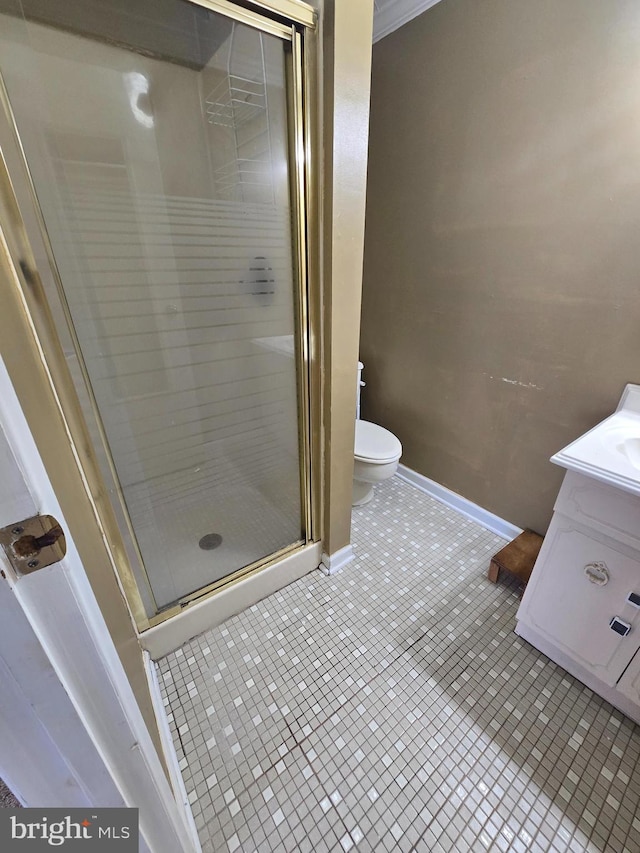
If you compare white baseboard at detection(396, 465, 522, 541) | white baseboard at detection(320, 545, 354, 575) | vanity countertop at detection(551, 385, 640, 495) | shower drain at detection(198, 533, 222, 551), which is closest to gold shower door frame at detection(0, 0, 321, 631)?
shower drain at detection(198, 533, 222, 551)

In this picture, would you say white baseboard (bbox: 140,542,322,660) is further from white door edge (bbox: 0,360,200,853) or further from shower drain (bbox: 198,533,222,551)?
white door edge (bbox: 0,360,200,853)

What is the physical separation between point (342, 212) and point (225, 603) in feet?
5.06

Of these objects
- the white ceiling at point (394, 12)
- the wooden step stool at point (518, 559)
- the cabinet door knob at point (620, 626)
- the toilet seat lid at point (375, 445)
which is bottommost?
the wooden step stool at point (518, 559)

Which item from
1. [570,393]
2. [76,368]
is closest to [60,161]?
[76,368]

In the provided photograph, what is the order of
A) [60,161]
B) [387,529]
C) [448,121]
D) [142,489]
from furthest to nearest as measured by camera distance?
[387,529] < [448,121] < [142,489] < [60,161]

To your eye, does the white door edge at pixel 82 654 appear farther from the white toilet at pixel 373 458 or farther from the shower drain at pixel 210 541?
the white toilet at pixel 373 458

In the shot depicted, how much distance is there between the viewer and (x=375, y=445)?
6.38 feet

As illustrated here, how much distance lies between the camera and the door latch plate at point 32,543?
1.13 feet

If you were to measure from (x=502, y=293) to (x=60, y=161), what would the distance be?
1.69 metres

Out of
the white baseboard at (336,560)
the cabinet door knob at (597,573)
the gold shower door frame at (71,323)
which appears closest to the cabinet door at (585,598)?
the cabinet door knob at (597,573)

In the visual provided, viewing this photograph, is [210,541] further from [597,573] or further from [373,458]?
[597,573]

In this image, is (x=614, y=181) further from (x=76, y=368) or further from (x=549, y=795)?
(x=549, y=795)

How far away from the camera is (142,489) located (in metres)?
1.17

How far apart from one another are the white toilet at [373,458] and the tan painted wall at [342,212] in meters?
0.32
